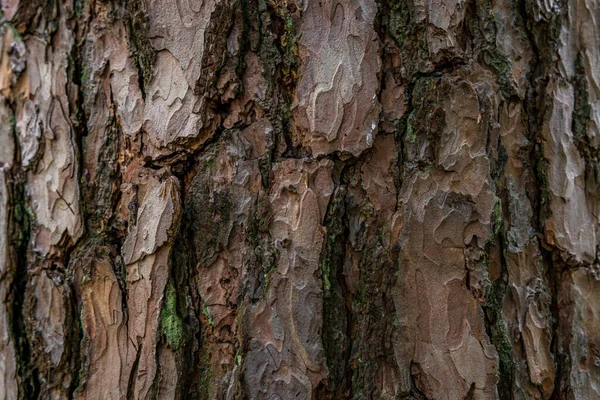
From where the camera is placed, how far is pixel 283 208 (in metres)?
0.94

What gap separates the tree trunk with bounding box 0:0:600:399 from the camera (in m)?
0.93

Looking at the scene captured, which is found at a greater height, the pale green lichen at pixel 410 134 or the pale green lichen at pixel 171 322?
the pale green lichen at pixel 410 134

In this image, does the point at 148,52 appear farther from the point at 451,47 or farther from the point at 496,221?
the point at 496,221

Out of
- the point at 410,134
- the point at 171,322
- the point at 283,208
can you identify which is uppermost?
the point at 410,134

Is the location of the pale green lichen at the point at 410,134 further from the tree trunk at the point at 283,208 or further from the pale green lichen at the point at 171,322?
the pale green lichen at the point at 171,322

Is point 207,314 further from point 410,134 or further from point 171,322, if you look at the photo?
point 410,134

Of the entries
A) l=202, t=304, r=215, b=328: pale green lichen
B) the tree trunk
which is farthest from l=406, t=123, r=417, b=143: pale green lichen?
l=202, t=304, r=215, b=328: pale green lichen

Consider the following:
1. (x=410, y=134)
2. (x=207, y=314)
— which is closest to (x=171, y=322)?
(x=207, y=314)

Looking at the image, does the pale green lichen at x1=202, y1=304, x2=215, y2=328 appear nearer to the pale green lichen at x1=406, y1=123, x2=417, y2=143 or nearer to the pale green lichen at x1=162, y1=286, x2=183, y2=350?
the pale green lichen at x1=162, y1=286, x2=183, y2=350

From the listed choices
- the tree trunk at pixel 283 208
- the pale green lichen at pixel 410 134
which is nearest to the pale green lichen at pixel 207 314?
the tree trunk at pixel 283 208

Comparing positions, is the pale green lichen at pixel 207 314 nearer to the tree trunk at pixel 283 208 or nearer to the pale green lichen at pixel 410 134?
the tree trunk at pixel 283 208

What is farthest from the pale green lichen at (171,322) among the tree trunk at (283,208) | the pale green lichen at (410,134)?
the pale green lichen at (410,134)

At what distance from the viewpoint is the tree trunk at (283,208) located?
0.93 metres

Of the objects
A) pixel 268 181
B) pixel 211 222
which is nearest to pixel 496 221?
pixel 268 181
